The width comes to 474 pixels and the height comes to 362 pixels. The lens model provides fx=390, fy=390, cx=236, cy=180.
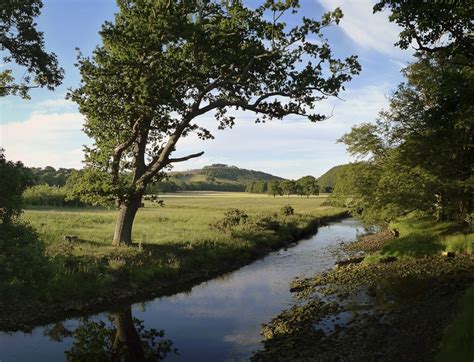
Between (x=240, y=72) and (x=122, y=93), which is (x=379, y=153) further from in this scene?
(x=122, y=93)

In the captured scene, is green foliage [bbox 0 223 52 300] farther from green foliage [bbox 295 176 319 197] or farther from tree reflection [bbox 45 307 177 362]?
green foliage [bbox 295 176 319 197]

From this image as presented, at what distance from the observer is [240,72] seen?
27.5 m

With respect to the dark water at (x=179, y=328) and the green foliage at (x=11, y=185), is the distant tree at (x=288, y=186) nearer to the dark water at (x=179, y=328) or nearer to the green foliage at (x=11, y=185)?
the dark water at (x=179, y=328)

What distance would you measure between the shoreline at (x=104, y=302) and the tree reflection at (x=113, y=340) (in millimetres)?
1141

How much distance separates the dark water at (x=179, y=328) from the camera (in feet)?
50.7

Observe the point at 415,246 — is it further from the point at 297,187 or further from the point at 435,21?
the point at 297,187

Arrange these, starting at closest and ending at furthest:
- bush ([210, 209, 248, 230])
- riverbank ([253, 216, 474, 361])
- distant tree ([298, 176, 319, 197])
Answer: riverbank ([253, 216, 474, 361]) → bush ([210, 209, 248, 230]) → distant tree ([298, 176, 319, 197])

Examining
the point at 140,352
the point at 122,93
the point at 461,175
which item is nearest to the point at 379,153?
the point at 461,175

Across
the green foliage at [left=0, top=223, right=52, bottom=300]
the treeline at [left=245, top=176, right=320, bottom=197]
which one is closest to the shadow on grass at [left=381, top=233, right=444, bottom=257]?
the green foliage at [left=0, top=223, right=52, bottom=300]

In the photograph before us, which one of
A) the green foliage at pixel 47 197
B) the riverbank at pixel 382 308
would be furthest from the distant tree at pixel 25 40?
the green foliage at pixel 47 197

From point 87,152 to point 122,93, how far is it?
19.2 ft

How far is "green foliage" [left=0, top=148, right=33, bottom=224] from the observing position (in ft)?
37.5

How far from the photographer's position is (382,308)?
A: 17.9 meters

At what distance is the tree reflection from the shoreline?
44.9 inches
